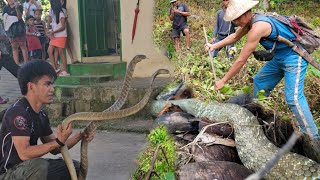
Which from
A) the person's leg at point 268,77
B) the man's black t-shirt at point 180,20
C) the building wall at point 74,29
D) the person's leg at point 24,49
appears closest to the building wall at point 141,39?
the man's black t-shirt at point 180,20

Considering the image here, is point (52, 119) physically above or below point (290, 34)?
below

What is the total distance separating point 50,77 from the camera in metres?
2.79

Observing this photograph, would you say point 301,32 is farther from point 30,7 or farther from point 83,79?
point 30,7

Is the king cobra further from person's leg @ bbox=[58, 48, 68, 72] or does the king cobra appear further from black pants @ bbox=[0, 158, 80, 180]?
person's leg @ bbox=[58, 48, 68, 72]

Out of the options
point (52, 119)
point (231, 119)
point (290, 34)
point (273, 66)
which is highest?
point (290, 34)

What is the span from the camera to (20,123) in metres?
2.60

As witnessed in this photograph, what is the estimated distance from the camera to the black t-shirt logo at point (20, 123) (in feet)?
8.49

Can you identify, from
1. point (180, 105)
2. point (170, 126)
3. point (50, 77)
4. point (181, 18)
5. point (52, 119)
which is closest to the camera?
point (50, 77)

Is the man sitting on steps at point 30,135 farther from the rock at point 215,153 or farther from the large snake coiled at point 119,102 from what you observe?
the rock at point 215,153

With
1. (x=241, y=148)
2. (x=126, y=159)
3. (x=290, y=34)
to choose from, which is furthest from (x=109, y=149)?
(x=290, y=34)

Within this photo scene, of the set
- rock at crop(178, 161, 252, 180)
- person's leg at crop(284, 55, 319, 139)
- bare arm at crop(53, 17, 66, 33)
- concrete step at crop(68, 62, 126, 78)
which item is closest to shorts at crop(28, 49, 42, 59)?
bare arm at crop(53, 17, 66, 33)

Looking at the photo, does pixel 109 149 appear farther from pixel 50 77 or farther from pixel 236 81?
pixel 50 77

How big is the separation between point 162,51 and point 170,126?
15.6 feet

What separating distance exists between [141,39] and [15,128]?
613 cm
